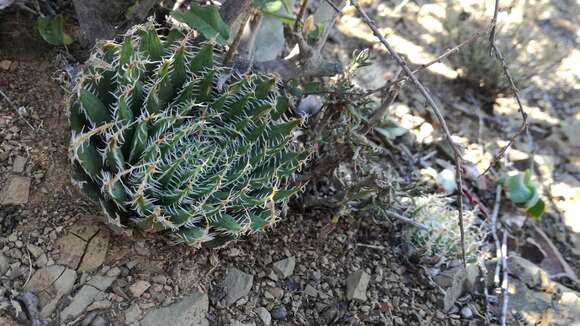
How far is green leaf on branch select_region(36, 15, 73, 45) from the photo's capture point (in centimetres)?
213

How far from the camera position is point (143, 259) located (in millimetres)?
1937

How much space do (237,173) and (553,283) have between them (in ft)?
5.06

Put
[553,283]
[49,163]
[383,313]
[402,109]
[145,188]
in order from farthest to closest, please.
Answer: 1. [402,109]
2. [553,283]
3. [383,313]
4. [49,163]
5. [145,188]

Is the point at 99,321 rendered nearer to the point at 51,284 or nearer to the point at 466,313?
the point at 51,284

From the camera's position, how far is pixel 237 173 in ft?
6.22

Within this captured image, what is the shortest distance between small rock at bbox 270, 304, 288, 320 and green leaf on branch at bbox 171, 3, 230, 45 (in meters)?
0.91

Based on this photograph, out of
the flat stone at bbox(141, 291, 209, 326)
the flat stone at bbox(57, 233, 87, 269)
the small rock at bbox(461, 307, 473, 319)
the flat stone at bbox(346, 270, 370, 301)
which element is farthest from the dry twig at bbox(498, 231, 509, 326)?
the flat stone at bbox(57, 233, 87, 269)

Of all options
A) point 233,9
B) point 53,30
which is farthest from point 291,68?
point 53,30

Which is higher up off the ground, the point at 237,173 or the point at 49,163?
the point at 237,173

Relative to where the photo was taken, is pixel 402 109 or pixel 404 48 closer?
pixel 402 109

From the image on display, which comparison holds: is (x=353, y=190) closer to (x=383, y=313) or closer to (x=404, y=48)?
(x=383, y=313)

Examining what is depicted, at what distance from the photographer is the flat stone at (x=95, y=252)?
1870 millimetres

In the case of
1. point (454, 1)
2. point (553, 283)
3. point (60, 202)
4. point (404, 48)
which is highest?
point (454, 1)

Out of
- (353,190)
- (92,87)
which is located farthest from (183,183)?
(353,190)
